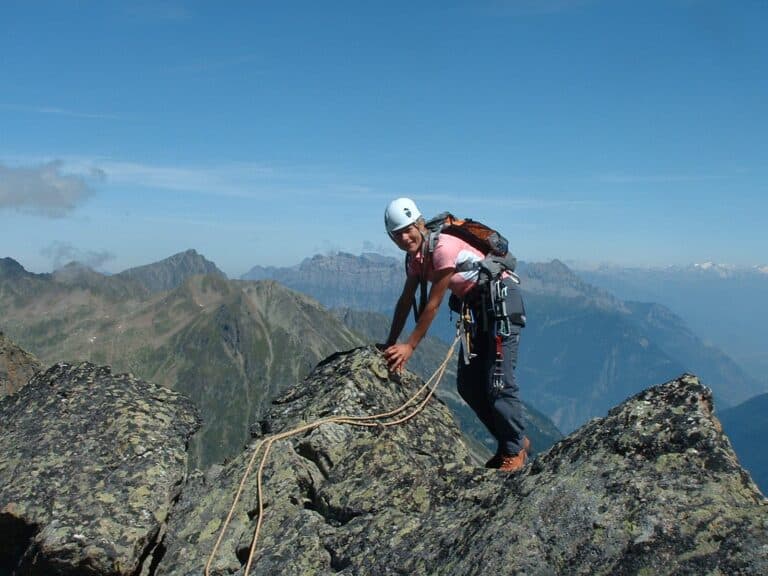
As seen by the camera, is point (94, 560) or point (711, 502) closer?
point (711, 502)

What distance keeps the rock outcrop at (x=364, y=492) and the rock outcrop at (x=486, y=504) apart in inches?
0.9

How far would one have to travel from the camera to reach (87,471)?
456 inches

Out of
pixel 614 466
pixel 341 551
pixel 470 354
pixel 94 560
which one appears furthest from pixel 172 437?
pixel 614 466

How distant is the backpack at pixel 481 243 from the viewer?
11.9 meters

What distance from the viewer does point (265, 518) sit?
1061 cm

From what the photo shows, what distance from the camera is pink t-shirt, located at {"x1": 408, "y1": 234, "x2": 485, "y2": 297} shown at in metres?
11.8

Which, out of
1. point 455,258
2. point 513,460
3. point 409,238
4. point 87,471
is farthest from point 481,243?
point 87,471

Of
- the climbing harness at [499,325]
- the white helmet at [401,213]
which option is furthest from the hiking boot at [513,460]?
the white helmet at [401,213]

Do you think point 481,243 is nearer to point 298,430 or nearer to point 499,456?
point 499,456

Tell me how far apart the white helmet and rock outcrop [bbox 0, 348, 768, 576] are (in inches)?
143

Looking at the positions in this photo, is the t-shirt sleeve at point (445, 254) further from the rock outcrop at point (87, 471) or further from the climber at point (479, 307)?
the rock outcrop at point (87, 471)

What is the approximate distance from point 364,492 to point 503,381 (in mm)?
3306

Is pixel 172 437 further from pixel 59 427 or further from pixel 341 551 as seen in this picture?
pixel 341 551

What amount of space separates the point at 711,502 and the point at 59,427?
11327 mm
